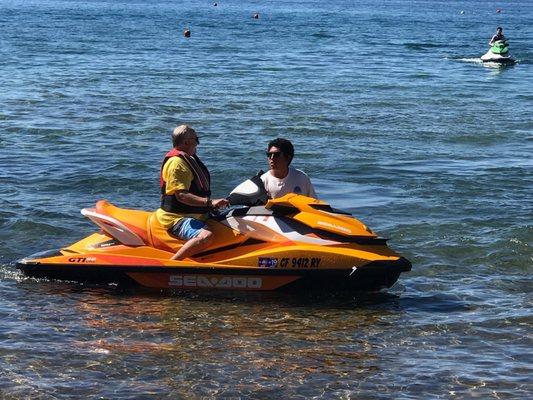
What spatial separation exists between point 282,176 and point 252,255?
0.78m

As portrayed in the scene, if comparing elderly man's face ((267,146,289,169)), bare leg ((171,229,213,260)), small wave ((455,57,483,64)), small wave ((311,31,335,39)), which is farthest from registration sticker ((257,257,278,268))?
small wave ((311,31,335,39))

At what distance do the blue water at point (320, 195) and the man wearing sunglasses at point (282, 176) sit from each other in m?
0.99

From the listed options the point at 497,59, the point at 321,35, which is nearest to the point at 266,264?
the point at 497,59

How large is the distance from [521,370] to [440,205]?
19.6 feet

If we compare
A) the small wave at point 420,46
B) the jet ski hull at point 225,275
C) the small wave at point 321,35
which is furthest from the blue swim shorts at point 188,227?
the small wave at point 321,35

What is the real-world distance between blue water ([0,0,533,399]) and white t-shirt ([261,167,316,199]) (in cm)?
97

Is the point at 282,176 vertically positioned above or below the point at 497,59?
below

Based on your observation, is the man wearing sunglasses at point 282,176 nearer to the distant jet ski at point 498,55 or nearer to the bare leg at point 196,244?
the bare leg at point 196,244

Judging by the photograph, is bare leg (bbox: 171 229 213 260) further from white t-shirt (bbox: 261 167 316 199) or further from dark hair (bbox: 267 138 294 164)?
dark hair (bbox: 267 138 294 164)

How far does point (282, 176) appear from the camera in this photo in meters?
8.96

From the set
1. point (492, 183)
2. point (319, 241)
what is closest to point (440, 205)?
point (492, 183)

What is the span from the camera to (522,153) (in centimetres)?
1738

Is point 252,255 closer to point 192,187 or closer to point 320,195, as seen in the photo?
point 192,187

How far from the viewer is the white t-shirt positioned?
8.91 m
